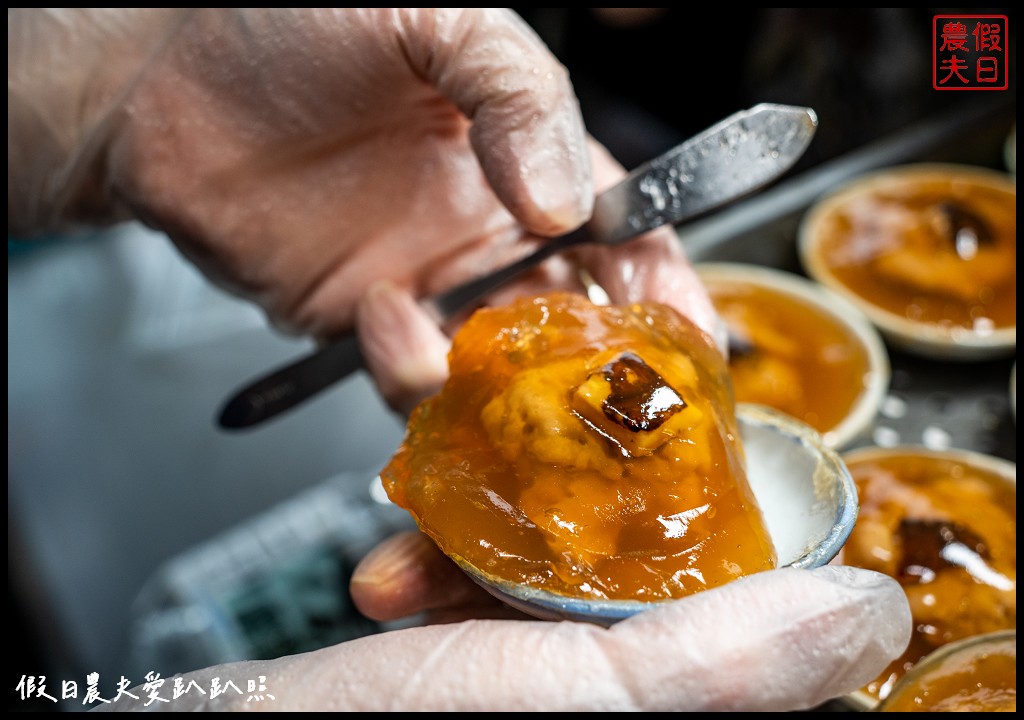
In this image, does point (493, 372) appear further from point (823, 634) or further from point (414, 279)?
point (414, 279)

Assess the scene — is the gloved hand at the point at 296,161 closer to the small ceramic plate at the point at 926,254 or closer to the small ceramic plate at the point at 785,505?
the small ceramic plate at the point at 785,505

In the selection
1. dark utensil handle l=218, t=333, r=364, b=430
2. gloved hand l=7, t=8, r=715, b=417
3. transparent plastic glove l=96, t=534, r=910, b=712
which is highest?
gloved hand l=7, t=8, r=715, b=417

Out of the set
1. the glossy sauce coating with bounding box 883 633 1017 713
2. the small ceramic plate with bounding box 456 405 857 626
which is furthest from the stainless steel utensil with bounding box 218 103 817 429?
the glossy sauce coating with bounding box 883 633 1017 713

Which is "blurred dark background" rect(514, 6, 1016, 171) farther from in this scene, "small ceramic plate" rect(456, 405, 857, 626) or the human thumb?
"small ceramic plate" rect(456, 405, 857, 626)

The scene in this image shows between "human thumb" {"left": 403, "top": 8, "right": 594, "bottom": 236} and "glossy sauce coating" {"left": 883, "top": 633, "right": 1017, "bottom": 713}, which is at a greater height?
"human thumb" {"left": 403, "top": 8, "right": 594, "bottom": 236}

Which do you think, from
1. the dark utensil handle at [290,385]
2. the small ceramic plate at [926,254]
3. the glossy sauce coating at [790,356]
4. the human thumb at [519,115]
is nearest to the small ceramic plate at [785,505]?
the human thumb at [519,115]

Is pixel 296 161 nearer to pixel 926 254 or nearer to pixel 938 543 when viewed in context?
pixel 938 543

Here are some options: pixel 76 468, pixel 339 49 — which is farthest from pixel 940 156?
pixel 76 468
